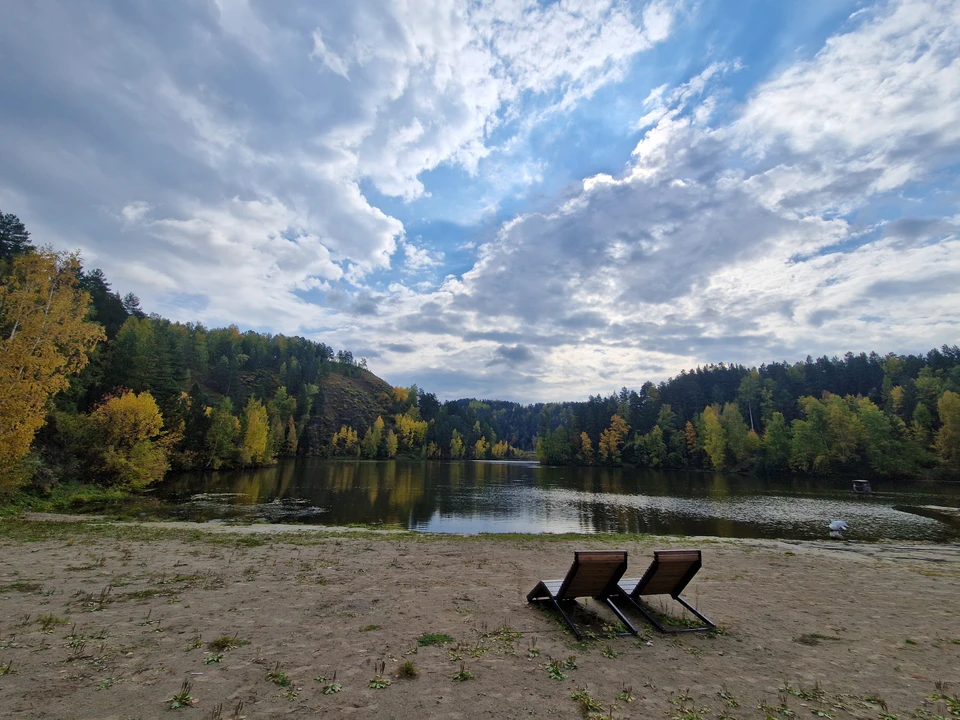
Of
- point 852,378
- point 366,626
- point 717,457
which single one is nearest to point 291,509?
point 366,626

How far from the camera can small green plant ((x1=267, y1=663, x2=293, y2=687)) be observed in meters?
5.93

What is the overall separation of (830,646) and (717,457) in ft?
365

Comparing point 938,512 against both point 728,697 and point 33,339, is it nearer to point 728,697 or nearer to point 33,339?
point 728,697

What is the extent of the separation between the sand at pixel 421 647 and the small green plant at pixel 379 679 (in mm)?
76

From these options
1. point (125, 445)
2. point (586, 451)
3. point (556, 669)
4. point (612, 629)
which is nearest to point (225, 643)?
point (556, 669)

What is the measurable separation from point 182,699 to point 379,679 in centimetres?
238

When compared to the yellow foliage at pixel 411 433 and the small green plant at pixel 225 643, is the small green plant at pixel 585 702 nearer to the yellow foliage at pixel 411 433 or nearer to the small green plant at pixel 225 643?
the small green plant at pixel 225 643

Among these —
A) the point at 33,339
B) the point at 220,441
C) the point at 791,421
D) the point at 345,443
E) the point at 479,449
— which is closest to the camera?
the point at 33,339

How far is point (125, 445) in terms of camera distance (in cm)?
4153

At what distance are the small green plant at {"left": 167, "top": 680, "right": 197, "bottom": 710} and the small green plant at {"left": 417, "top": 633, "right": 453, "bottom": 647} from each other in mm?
3384

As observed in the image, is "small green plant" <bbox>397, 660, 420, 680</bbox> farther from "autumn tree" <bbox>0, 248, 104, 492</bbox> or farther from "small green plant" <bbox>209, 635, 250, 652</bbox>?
"autumn tree" <bbox>0, 248, 104, 492</bbox>

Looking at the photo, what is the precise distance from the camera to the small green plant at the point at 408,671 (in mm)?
6273

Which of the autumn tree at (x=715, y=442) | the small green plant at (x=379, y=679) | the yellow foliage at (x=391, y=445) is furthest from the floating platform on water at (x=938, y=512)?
the yellow foliage at (x=391, y=445)

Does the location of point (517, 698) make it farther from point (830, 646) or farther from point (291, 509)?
point (291, 509)
